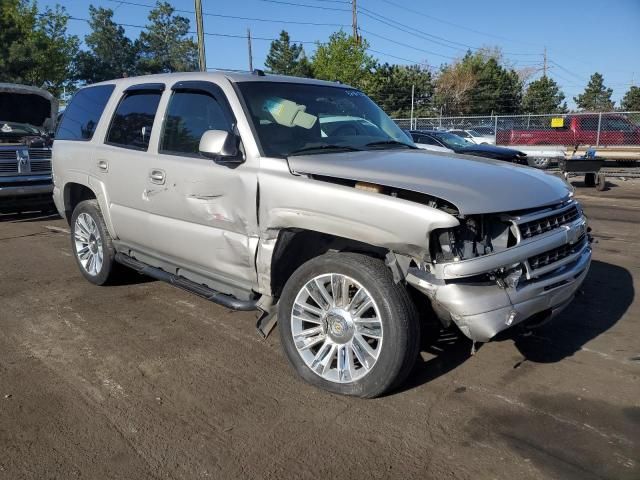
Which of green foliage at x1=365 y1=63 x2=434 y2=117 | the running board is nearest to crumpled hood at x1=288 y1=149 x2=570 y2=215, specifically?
the running board

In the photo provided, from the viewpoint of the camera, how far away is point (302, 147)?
3.91m

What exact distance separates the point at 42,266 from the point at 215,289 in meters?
3.49

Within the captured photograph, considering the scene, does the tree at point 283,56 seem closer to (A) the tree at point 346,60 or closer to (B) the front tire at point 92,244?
(A) the tree at point 346,60

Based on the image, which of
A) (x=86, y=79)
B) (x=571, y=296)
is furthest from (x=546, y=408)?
(x=86, y=79)

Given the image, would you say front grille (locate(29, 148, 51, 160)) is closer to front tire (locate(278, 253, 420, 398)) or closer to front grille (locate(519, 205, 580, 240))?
front tire (locate(278, 253, 420, 398))

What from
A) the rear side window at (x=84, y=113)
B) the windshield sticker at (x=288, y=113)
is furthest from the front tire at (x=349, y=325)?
the rear side window at (x=84, y=113)

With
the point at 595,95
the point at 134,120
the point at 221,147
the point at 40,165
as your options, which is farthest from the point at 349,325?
the point at 595,95

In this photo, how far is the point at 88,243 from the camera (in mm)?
5793

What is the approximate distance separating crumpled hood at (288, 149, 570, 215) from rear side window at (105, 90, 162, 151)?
5.60ft

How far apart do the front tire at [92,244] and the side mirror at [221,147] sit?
7.03 feet

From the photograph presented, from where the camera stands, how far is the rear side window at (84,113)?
18.0 ft

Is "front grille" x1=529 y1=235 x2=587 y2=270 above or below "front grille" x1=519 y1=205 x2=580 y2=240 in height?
below

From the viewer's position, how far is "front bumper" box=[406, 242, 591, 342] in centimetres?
292

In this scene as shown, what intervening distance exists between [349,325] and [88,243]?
3579 mm
